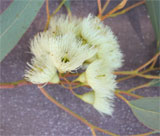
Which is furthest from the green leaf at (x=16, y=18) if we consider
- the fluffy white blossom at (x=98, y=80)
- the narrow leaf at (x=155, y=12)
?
the narrow leaf at (x=155, y=12)

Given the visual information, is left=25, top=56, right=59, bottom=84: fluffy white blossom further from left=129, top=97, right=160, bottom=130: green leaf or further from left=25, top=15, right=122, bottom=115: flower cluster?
left=129, top=97, right=160, bottom=130: green leaf

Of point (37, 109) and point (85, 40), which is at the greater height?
point (85, 40)

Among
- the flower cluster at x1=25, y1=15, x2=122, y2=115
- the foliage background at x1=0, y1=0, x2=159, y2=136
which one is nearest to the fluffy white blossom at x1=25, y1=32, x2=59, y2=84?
the flower cluster at x1=25, y1=15, x2=122, y2=115

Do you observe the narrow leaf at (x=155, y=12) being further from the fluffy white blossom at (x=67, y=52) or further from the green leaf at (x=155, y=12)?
the fluffy white blossom at (x=67, y=52)

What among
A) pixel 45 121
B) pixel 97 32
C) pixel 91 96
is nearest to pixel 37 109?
pixel 45 121

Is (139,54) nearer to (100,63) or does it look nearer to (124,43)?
(124,43)

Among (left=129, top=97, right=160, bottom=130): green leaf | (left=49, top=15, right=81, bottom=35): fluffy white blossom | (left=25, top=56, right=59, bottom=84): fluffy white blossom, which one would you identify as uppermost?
(left=49, top=15, right=81, bottom=35): fluffy white blossom
